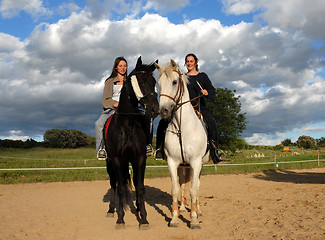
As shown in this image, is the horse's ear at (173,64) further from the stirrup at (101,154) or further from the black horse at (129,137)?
the stirrup at (101,154)

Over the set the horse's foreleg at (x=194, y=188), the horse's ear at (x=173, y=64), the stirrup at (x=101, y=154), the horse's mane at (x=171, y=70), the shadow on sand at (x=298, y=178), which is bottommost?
the shadow on sand at (x=298, y=178)

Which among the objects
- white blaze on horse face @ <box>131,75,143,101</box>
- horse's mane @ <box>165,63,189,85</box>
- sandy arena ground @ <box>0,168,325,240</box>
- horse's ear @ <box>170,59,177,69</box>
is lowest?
sandy arena ground @ <box>0,168,325,240</box>

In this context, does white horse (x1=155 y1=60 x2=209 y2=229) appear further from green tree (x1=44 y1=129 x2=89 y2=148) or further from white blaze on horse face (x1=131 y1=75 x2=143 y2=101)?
green tree (x1=44 y1=129 x2=89 y2=148)

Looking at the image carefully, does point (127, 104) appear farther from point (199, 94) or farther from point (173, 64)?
point (199, 94)

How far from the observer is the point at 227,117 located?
3188 cm

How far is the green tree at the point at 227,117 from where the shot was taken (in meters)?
31.2

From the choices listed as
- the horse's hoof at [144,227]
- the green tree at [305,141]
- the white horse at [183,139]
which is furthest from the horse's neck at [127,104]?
the green tree at [305,141]

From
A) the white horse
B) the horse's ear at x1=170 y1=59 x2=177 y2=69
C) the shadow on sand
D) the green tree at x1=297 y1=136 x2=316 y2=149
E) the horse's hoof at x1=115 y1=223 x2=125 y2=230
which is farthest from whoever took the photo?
the green tree at x1=297 y1=136 x2=316 y2=149

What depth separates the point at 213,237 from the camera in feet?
15.2

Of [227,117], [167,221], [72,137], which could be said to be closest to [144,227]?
[167,221]

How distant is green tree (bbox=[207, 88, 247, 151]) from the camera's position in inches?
1227

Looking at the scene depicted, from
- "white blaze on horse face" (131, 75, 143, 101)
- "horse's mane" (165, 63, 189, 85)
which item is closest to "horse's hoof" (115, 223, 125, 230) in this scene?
"white blaze on horse face" (131, 75, 143, 101)

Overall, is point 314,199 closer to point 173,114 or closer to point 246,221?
point 246,221

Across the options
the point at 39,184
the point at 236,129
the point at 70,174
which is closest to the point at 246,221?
the point at 39,184
